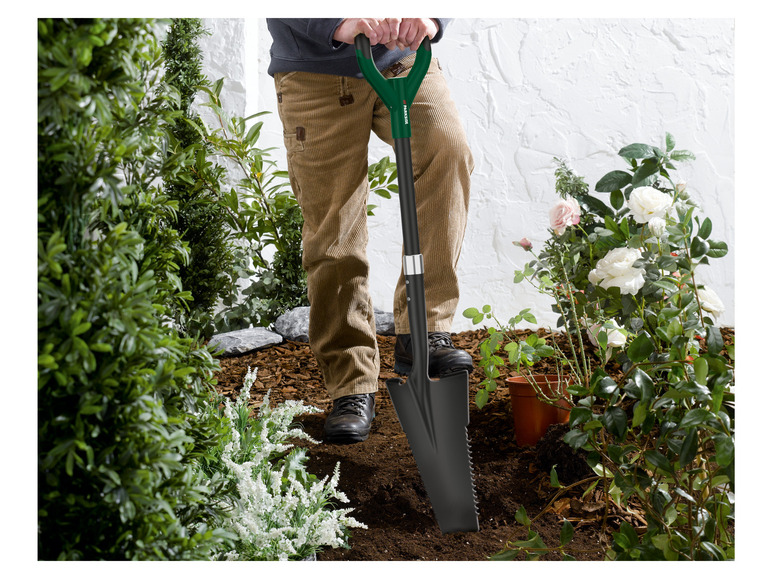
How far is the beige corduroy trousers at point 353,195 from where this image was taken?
1831 mm

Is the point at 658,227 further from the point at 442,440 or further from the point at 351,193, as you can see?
the point at 351,193

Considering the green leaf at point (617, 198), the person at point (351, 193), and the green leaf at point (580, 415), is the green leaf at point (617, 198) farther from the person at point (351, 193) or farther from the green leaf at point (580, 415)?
the green leaf at point (580, 415)

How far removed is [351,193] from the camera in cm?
190

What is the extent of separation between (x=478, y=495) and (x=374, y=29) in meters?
1.12

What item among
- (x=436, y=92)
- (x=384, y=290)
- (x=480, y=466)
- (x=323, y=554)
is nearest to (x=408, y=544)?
(x=323, y=554)

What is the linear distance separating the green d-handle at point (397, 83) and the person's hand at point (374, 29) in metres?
0.02

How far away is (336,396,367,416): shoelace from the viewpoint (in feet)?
6.24

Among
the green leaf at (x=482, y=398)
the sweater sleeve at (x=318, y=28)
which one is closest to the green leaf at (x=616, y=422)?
the green leaf at (x=482, y=398)

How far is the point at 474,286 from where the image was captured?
138 inches

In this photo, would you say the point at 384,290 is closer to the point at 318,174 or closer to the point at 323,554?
the point at 318,174

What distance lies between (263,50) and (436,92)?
2.02m

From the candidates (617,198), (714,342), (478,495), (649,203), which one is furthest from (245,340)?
(714,342)

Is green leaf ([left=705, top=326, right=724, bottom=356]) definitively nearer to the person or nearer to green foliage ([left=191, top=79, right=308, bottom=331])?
the person

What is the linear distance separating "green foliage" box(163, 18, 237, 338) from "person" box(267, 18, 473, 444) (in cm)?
105
